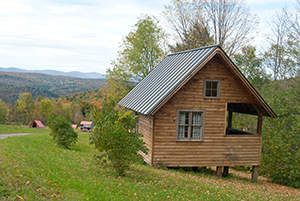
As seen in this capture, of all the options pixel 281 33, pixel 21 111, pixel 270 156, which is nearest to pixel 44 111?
pixel 21 111

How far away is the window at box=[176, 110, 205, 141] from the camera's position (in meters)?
14.6

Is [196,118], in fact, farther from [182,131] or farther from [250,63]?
[250,63]


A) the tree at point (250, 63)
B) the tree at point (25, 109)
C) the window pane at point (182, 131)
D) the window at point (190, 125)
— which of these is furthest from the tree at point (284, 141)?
the tree at point (25, 109)

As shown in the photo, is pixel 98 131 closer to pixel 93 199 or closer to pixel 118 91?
pixel 93 199

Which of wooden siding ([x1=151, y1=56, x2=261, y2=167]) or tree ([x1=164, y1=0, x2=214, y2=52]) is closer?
wooden siding ([x1=151, y1=56, x2=261, y2=167])

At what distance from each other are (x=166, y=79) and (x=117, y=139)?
20.5ft

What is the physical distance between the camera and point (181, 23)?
117 ft

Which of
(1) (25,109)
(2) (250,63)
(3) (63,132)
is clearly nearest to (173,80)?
(3) (63,132)

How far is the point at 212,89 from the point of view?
49.3 ft

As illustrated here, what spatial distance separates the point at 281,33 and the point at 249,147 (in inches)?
912

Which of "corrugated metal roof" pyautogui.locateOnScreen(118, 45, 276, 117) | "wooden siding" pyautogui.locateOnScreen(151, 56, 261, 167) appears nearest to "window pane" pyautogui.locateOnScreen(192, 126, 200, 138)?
"wooden siding" pyautogui.locateOnScreen(151, 56, 261, 167)

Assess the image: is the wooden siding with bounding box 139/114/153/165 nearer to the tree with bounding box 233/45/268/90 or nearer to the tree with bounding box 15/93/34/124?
the tree with bounding box 233/45/268/90

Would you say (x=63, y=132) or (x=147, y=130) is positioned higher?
(x=147, y=130)

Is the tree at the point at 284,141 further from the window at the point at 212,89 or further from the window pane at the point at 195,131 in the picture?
the window pane at the point at 195,131
